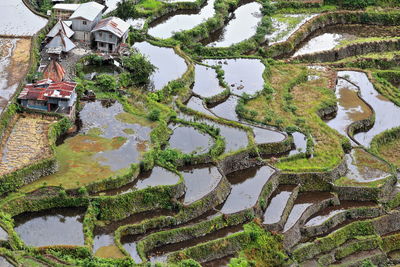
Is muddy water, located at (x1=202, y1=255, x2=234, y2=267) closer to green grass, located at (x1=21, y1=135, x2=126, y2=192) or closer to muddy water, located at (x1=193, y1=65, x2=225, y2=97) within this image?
green grass, located at (x1=21, y1=135, x2=126, y2=192)

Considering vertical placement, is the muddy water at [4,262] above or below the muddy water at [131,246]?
above

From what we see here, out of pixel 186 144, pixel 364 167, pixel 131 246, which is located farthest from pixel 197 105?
pixel 131 246

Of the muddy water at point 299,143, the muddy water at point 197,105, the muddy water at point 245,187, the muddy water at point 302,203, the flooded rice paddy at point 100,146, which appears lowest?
the muddy water at point 302,203

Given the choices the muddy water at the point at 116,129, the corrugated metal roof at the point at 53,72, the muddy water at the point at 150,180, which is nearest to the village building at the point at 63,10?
the corrugated metal roof at the point at 53,72

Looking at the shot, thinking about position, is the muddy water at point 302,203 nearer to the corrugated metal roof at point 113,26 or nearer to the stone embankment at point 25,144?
the stone embankment at point 25,144

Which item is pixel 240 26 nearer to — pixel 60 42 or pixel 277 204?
pixel 60 42

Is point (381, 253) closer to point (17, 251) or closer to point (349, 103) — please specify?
point (349, 103)

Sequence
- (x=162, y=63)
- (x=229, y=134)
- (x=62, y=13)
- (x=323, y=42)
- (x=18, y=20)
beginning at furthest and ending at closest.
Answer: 1. (x=323, y=42)
2. (x=62, y=13)
3. (x=18, y=20)
4. (x=162, y=63)
5. (x=229, y=134)
